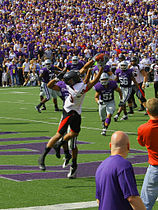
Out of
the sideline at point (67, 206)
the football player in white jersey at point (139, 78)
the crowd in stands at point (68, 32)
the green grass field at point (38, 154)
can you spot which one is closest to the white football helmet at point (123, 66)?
the football player in white jersey at point (139, 78)

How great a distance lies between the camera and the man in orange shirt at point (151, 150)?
18.8ft

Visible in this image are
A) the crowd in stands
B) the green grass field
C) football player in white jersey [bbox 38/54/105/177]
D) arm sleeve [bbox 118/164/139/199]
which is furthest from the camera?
the crowd in stands

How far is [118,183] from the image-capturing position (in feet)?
13.9

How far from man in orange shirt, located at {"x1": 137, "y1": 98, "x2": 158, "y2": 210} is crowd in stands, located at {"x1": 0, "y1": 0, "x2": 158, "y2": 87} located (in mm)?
24803

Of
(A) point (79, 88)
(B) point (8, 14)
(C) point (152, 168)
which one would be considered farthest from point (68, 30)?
(C) point (152, 168)

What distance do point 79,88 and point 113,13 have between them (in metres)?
32.1

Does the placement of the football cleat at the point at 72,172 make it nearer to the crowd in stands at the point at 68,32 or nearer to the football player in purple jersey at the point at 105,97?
the football player in purple jersey at the point at 105,97

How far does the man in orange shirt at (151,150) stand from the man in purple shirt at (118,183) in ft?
4.91

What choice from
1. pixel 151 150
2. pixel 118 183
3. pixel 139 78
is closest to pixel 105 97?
pixel 139 78

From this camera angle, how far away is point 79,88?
9.08 metres

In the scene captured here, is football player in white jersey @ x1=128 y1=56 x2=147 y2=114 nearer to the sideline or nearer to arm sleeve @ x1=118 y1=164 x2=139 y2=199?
the sideline

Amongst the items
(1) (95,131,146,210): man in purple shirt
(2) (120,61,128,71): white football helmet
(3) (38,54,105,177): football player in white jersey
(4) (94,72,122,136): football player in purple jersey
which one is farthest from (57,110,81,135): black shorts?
(2) (120,61,128,71): white football helmet

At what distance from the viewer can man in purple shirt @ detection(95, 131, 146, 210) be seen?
416 centimetres

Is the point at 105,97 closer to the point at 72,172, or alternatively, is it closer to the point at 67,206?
the point at 72,172
